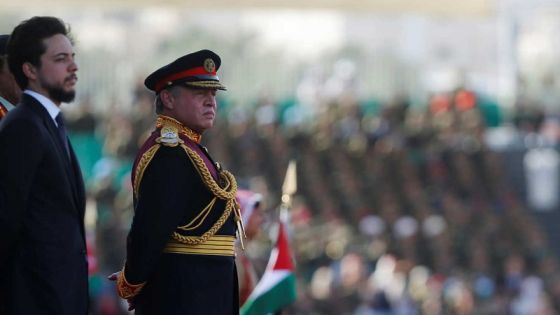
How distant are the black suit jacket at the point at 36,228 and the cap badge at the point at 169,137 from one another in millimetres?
431

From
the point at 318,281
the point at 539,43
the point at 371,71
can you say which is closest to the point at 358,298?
the point at 318,281

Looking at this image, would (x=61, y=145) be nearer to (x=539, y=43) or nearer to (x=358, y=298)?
(x=358, y=298)

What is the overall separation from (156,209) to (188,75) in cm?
59

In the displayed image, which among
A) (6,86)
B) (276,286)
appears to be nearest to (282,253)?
(276,286)

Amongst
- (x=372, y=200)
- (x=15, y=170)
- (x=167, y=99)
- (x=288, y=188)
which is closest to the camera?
(x=15, y=170)

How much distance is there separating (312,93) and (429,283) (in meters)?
5.18

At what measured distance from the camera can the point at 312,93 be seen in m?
23.2

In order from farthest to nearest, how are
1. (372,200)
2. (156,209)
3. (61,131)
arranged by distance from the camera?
(372,200) → (61,131) → (156,209)

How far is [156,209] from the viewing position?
21.2 ft

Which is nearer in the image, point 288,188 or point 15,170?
point 15,170

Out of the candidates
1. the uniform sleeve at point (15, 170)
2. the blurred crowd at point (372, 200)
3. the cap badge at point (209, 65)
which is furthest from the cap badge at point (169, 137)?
the blurred crowd at point (372, 200)

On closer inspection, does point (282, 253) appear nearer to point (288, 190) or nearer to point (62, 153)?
point (288, 190)

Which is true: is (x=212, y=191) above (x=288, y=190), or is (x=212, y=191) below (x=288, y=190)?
above

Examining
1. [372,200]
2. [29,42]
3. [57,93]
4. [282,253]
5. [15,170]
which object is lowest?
[372,200]
